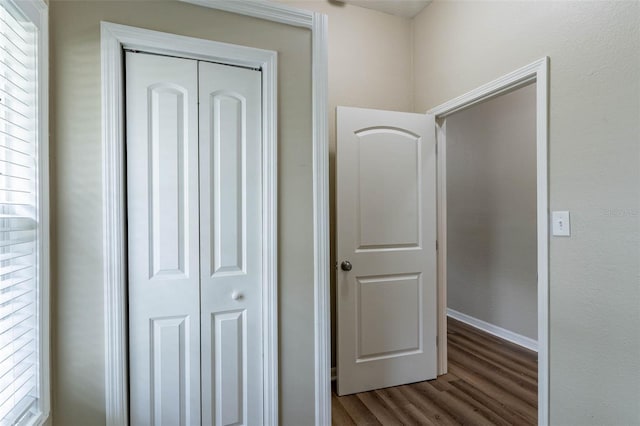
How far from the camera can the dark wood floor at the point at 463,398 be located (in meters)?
1.92

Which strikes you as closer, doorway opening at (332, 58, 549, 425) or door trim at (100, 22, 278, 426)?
door trim at (100, 22, 278, 426)

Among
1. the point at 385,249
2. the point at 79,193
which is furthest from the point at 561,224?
the point at 79,193

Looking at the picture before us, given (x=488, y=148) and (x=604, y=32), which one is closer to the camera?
(x=604, y=32)

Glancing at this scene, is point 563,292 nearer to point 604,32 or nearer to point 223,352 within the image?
point 604,32

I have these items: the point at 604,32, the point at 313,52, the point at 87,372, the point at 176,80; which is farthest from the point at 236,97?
the point at 604,32

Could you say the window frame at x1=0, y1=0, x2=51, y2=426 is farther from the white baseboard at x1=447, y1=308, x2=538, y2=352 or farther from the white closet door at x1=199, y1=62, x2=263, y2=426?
the white baseboard at x1=447, y1=308, x2=538, y2=352

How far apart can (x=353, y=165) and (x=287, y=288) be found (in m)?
1.05

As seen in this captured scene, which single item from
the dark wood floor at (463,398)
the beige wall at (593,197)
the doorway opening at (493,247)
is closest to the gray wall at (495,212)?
the doorway opening at (493,247)

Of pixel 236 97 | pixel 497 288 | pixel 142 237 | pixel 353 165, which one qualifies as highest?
pixel 236 97

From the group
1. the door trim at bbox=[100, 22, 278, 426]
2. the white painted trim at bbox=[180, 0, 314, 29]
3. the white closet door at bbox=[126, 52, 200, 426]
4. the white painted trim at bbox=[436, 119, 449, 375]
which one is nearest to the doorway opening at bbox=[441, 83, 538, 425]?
the white painted trim at bbox=[436, 119, 449, 375]

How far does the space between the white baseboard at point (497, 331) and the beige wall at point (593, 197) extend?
1.46 meters

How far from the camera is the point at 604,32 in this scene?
138 cm

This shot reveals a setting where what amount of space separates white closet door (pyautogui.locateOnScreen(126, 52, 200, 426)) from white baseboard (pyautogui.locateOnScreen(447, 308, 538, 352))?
9.47 ft

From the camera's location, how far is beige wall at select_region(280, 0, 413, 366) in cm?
240
